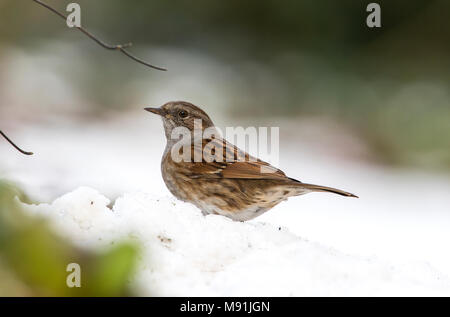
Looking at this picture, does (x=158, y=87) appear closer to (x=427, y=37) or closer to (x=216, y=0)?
(x=216, y=0)

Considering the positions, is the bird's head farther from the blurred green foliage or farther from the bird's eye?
the blurred green foliage

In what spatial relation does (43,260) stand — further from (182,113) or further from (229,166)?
(182,113)

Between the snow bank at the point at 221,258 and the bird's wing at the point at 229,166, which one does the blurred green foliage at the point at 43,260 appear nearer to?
the snow bank at the point at 221,258

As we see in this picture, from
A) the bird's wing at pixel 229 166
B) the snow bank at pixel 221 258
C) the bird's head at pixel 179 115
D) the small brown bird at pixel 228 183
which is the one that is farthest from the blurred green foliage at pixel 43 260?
the bird's head at pixel 179 115

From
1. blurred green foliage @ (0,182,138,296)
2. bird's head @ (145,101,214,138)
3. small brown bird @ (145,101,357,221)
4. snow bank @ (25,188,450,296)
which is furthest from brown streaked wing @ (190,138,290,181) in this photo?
blurred green foliage @ (0,182,138,296)

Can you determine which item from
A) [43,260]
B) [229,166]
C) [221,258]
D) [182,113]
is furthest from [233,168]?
→ [43,260]

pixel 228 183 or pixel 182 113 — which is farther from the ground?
pixel 182 113
